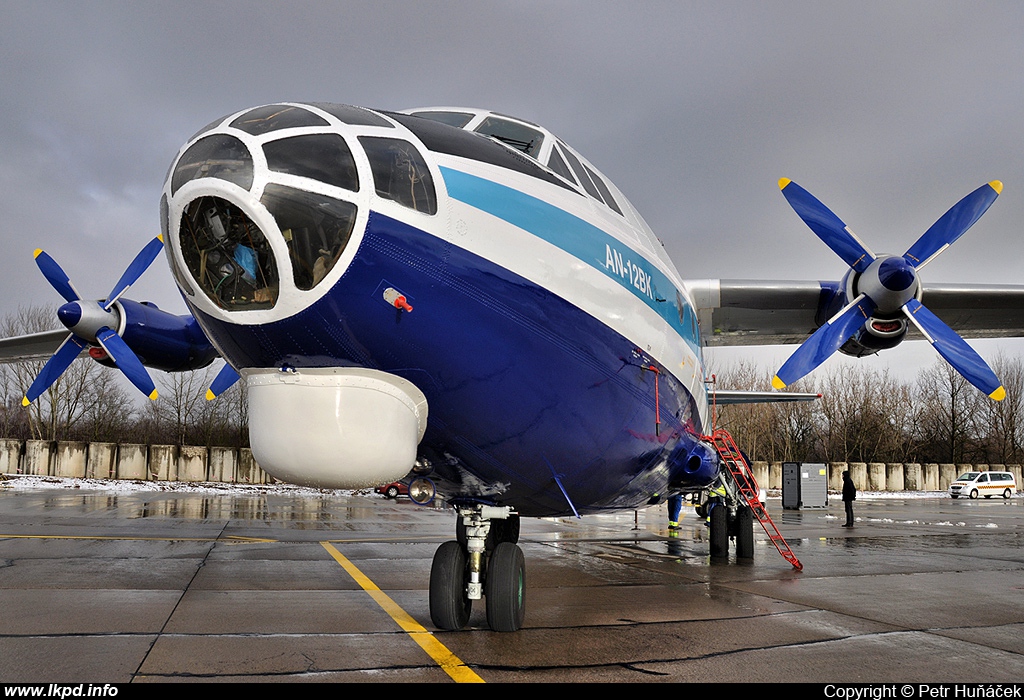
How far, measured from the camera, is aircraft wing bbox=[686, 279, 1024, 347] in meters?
11.9

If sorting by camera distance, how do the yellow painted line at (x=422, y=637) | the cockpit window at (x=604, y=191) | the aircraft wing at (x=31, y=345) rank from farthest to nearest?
the aircraft wing at (x=31, y=345)
the cockpit window at (x=604, y=191)
the yellow painted line at (x=422, y=637)

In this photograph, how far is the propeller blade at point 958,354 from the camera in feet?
28.4

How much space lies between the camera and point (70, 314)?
1193cm

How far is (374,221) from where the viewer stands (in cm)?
389

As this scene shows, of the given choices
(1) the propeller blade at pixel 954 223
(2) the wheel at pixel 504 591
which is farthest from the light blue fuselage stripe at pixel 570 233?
(1) the propeller blade at pixel 954 223

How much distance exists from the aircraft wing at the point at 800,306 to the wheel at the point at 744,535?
11.2 ft

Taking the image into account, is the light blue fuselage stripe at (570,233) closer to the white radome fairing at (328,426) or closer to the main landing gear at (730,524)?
the white radome fairing at (328,426)

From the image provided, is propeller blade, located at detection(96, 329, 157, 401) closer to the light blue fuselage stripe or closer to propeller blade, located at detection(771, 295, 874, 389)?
the light blue fuselage stripe

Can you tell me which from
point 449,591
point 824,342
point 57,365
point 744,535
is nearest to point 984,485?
point 744,535

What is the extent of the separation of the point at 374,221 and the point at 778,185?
24.9 ft

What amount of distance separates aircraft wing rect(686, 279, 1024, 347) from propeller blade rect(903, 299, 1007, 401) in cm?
175

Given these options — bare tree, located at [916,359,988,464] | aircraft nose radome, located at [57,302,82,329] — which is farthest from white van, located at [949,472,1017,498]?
aircraft nose radome, located at [57,302,82,329]

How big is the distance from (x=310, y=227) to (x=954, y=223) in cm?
915
